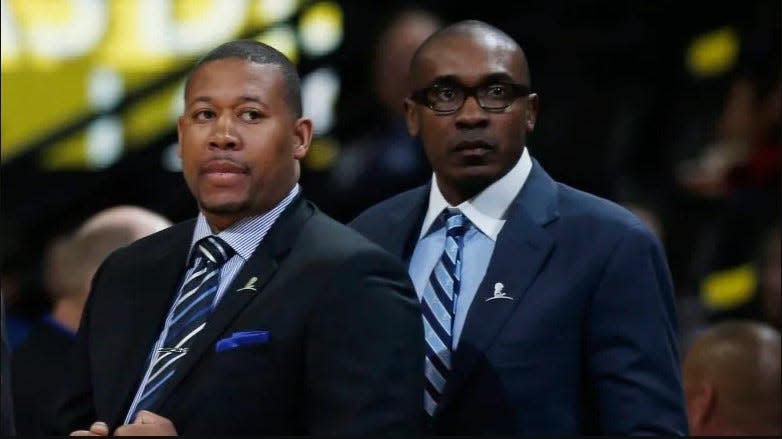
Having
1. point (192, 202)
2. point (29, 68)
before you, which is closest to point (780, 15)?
point (192, 202)

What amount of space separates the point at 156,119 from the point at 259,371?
5.04 m

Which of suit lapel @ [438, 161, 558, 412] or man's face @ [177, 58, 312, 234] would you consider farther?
suit lapel @ [438, 161, 558, 412]

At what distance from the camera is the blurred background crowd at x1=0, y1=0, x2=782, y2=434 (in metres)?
7.38

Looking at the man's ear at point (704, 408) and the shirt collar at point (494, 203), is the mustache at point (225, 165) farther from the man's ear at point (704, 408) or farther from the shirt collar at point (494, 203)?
the man's ear at point (704, 408)

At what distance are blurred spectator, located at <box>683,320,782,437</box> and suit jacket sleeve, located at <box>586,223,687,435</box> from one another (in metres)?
1.21

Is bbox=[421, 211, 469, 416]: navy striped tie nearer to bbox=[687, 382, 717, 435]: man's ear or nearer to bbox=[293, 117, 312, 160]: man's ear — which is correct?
bbox=[293, 117, 312, 160]: man's ear

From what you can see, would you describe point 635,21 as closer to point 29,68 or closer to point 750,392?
point 29,68

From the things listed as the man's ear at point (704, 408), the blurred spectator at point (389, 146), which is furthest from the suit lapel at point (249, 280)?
the blurred spectator at point (389, 146)

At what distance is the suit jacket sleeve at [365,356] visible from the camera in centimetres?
305

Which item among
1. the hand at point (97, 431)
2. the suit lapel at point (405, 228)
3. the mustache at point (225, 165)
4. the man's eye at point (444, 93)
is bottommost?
the hand at point (97, 431)

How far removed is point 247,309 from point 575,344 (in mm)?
703

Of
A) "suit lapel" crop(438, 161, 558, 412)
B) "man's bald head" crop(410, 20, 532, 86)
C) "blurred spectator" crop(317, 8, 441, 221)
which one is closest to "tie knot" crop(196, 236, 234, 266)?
"suit lapel" crop(438, 161, 558, 412)

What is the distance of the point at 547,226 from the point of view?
3.56m

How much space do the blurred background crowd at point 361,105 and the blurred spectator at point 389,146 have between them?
17 cm
